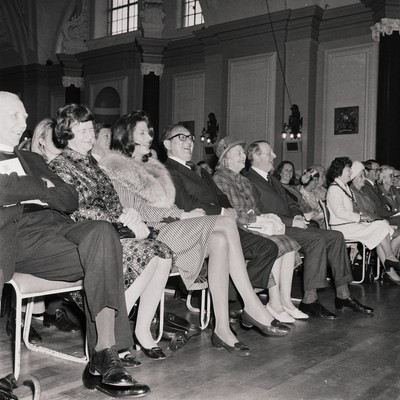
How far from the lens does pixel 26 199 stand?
2576 millimetres

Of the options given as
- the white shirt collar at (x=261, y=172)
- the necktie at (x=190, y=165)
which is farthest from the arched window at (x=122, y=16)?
the necktie at (x=190, y=165)

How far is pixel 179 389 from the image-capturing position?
2738mm

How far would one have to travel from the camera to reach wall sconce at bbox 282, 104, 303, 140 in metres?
12.0

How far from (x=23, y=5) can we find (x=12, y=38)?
122cm

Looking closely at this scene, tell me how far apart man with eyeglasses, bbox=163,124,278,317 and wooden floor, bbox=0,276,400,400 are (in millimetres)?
516

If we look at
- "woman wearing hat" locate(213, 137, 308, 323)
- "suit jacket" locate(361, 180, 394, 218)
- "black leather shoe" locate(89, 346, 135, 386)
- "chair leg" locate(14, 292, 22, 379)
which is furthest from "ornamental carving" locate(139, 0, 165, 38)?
"black leather shoe" locate(89, 346, 135, 386)

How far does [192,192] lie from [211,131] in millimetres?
9285

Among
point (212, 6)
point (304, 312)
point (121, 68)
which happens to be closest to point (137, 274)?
point (304, 312)

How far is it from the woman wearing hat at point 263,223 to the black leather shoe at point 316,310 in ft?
0.46

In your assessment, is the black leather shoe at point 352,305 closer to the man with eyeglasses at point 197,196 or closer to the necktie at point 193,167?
the man with eyeglasses at point 197,196

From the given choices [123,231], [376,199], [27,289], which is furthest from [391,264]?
[27,289]

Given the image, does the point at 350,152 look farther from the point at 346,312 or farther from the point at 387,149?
the point at 346,312

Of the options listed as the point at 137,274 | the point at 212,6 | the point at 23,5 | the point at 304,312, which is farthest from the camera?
the point at 23,5

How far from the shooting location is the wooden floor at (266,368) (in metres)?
2.71
